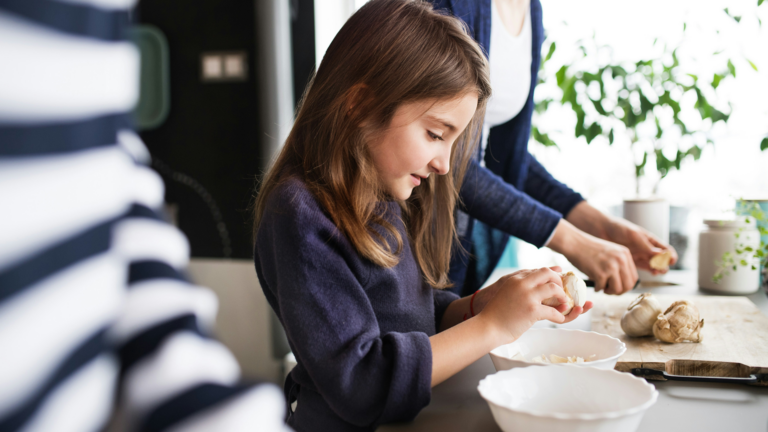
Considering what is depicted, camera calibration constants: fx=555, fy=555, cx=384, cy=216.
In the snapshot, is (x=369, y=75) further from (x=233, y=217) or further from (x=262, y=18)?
(x=233, y=217)

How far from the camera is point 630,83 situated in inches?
69.2

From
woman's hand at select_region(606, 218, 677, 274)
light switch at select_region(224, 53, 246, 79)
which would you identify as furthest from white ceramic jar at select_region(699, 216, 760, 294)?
light switch at select_region(224, 53, 246, 79)

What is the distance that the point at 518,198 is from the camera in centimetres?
117

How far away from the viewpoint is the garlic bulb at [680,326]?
87 centimetres

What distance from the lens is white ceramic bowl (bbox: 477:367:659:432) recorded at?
1.89 ft

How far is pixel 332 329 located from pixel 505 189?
2.02 feet

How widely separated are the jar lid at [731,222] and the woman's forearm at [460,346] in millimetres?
836

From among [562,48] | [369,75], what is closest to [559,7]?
[562,48]

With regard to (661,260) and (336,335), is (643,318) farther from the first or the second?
(336,335)

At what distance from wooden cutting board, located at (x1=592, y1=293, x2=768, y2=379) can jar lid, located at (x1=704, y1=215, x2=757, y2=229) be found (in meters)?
0.24

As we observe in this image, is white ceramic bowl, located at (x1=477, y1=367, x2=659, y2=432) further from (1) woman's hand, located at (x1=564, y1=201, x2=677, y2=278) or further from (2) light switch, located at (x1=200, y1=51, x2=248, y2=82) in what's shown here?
(2) light switch, located at (x1=200, y1=51, x2=248, y2=82)

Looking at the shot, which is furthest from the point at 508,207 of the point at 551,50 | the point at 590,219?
the point at 551,50

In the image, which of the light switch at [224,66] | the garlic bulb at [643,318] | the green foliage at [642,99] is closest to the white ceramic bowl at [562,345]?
the garlic bulb at [643,318]

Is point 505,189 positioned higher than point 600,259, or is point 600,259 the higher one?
point 505,189
